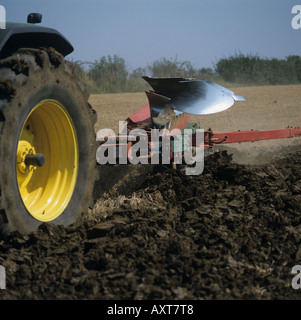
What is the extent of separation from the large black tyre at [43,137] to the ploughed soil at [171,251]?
0.19m

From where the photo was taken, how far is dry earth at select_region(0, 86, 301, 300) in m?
2.45

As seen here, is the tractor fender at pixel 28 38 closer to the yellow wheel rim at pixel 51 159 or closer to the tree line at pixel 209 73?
the yellow wheel rim at pixel 51 159

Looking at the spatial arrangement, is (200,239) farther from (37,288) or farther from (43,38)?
(43,38)

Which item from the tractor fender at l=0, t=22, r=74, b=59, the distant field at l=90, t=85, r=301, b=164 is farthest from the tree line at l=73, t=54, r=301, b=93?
the tractor fender at l=0, t=22, r=74, b=59

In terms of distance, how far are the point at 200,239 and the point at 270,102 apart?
8797mm

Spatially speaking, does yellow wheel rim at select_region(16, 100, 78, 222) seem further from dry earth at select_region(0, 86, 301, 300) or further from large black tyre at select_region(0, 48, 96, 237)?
dry earth at select_region(0, 86, 301, 300)

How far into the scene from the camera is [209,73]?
22578 mm

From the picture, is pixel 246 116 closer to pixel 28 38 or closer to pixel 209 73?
pixel 28 38

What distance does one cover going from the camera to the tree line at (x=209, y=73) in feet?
50.8

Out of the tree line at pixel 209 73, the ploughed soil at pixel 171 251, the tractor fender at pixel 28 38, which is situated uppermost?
the tree line at pixel 209 73

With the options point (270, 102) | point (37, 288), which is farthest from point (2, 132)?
point (270, 102)

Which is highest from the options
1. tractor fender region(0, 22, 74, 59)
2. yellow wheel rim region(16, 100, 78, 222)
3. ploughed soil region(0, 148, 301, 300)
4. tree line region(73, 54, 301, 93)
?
tree line region(73, 54, 301, 93)

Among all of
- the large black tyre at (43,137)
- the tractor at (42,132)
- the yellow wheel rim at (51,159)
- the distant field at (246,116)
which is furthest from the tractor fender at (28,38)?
the distant field at (246,116)

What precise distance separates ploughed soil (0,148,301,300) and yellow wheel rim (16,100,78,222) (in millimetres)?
274
